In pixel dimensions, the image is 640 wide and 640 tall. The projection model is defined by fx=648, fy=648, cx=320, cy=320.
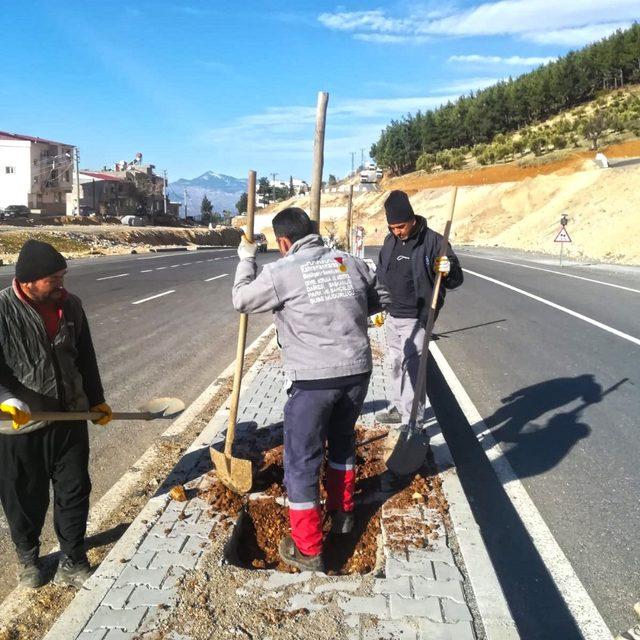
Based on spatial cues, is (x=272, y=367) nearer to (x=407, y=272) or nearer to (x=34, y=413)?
(x=407, y=272)

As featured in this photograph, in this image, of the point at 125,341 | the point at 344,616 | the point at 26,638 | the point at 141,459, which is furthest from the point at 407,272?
the point at 125,341

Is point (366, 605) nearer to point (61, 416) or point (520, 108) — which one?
point (61, 416)

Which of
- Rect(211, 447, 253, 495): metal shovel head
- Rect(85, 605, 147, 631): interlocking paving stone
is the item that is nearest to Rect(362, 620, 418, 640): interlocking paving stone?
Rect(85, 605, 147, 631): interlocking paving stone

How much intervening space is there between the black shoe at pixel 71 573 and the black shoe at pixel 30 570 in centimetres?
9

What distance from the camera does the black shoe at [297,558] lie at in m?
3.41

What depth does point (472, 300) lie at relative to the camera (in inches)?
603

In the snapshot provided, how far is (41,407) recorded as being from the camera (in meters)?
3.49

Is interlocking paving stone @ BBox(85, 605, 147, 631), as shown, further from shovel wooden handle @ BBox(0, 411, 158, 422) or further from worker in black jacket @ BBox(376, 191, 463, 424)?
worker in black jacket @ BBox(376, 191, 463, 424)

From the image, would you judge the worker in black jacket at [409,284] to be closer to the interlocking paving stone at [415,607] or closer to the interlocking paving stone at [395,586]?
the interlocking paving stone at [395,586]

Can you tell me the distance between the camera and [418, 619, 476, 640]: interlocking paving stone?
8.98 ft

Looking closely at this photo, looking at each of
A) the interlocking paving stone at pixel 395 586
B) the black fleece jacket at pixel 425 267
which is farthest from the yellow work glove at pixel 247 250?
the interlocking paving stone at pixel 395 586

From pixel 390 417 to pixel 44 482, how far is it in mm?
3010

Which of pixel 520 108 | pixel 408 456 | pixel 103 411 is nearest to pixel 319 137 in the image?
pixel 408 456

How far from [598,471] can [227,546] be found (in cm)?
294
